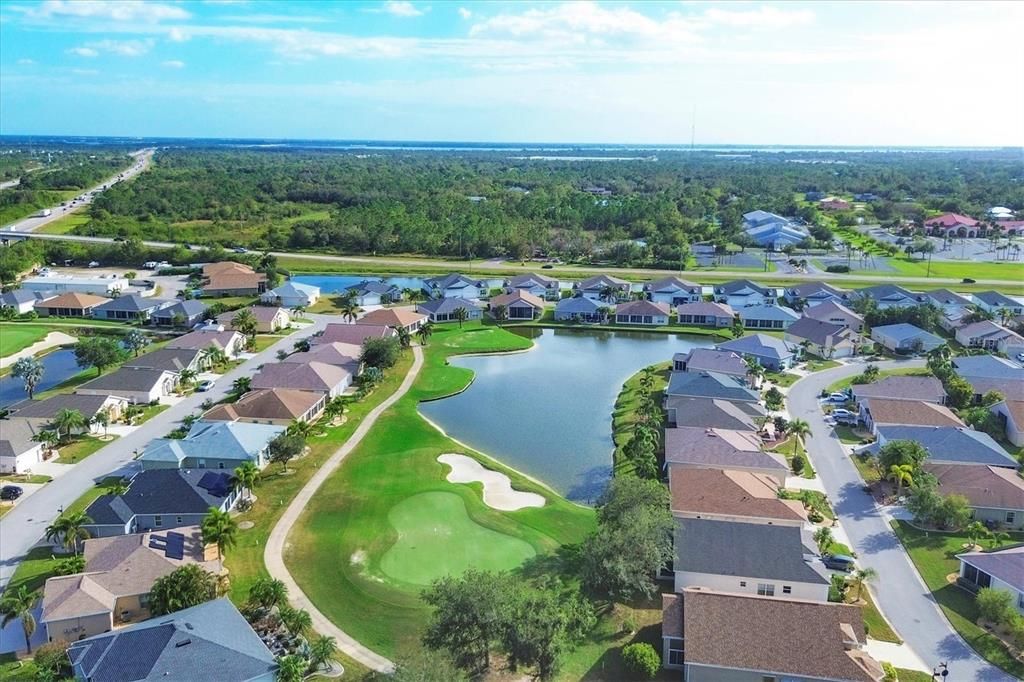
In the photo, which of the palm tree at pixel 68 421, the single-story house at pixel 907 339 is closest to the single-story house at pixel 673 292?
the single-story house at pixel 907 339

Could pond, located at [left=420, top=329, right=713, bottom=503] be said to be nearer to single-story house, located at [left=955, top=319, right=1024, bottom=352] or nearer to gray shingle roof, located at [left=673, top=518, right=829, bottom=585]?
gray shingle roof, located at [left=673, top=518, right=829, bottom=585]

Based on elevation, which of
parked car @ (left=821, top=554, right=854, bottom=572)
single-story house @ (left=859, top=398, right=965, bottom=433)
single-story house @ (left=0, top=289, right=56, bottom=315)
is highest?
single-story house @ (left=0, top=289, right=56, bottom=315)

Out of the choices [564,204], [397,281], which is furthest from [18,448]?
[564,204]

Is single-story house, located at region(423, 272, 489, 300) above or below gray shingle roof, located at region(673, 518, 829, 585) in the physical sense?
above

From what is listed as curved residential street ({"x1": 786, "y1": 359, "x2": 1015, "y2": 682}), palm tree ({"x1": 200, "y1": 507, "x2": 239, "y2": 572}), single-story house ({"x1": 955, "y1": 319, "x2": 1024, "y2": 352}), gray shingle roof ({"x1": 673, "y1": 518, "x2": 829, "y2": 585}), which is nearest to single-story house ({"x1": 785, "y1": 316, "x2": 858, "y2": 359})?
single-story house ({"x1": 955, "y1": 319, "x2": 1024, "y2": 352})

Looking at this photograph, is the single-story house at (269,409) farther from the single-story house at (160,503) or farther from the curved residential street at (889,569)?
the curved residential street at (889,569)

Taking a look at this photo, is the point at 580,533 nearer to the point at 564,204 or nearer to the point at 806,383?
the point at 806,383
